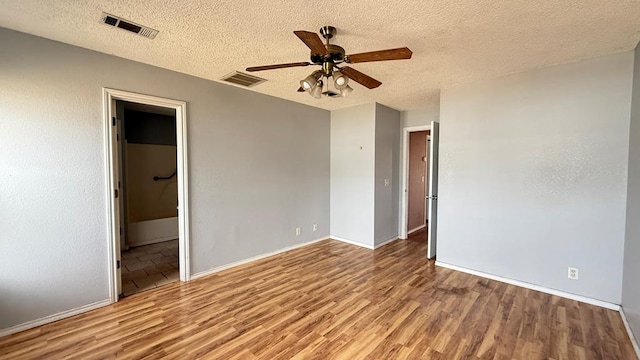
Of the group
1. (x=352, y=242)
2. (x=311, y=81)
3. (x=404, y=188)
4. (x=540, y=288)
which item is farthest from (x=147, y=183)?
(x=540, y=288)

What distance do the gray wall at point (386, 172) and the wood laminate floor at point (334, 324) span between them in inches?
58.0

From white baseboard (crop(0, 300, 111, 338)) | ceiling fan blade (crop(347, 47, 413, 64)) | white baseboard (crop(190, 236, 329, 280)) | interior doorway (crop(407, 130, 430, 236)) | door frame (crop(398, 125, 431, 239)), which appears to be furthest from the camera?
interior doorway (crop(407, 130, 430, 236))

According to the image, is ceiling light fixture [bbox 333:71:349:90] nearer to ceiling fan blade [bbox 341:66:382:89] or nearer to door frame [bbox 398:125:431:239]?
ceiling fan blade [bbox 341:66:382:89]

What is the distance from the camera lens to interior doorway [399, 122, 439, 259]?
4.27 metres

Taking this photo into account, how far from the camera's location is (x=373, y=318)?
8.31 feet

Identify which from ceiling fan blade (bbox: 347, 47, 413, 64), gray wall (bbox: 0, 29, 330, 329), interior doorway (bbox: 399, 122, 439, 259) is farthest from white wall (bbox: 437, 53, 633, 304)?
gray wall (bbox: 0, 29, 330, 329)

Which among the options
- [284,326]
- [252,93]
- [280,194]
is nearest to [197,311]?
[284,326]

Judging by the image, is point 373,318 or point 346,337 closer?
point 346,337

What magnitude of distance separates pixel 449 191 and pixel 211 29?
11.2ft

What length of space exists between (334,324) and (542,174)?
111 inches

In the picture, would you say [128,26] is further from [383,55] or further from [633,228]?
[633,228]

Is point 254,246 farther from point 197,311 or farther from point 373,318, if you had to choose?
point 373,318

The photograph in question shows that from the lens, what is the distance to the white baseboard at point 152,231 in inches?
191

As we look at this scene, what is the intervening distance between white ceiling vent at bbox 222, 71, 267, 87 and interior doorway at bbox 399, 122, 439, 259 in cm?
281
